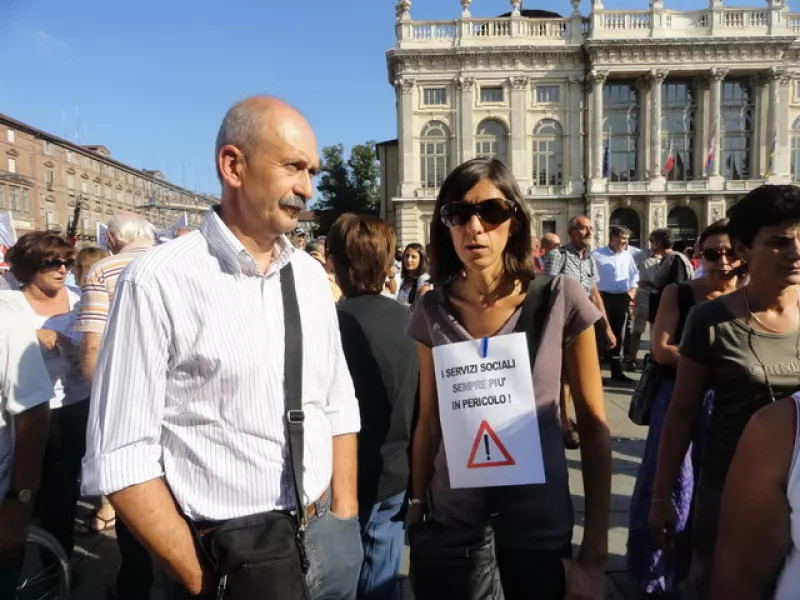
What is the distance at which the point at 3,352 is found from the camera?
2018 mm

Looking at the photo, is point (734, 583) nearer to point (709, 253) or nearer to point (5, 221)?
point (709, 253)

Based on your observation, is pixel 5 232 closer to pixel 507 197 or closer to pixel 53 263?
pixel 53 263

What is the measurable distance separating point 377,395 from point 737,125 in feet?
132

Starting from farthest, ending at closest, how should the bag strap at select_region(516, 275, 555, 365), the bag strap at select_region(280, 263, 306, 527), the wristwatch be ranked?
the wristwatch → the bag strap at select_region(516, 275, 555, 365) → the bag strap at select_region(280, 263, 306, 527)

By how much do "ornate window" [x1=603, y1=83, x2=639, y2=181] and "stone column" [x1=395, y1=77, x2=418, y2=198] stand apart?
1231cm

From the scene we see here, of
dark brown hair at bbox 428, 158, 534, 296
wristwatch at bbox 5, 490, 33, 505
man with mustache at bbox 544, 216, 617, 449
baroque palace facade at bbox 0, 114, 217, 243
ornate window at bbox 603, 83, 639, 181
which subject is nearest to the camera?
dark brown hair at bbox 428, 158, 534, 296

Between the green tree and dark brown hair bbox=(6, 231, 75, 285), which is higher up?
the green tree

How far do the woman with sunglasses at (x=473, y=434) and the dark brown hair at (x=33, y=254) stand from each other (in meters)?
2.55

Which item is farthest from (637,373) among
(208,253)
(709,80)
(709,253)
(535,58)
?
(709,80)

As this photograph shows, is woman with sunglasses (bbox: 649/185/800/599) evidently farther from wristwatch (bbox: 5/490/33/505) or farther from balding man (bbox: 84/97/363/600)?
wristwatch (bbox: 5/490/33/505)

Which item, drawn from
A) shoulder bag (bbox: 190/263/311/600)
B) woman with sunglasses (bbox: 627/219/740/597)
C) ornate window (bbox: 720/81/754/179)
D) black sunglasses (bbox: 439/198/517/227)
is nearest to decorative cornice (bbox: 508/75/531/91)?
ornate window (bbox: 720/81/754/179)

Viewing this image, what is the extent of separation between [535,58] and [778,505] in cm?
3669

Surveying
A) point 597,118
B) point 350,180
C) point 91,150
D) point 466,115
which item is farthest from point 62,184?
point 597,118

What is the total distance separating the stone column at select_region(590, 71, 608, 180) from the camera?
3328 cm
